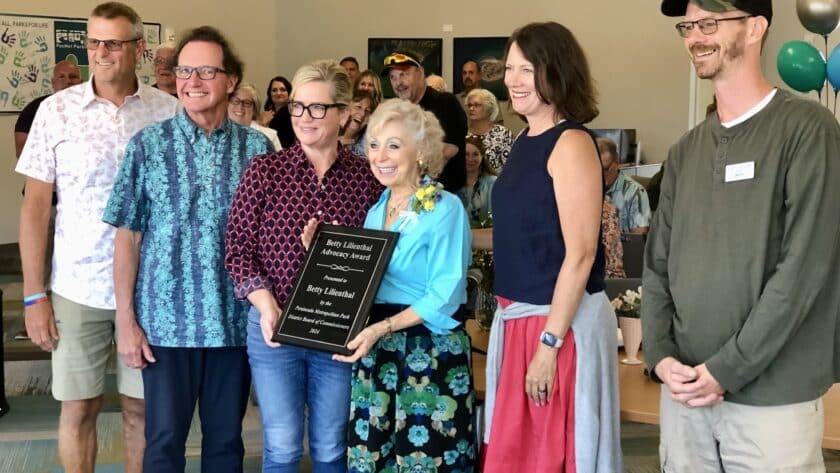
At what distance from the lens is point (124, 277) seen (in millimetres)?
2832

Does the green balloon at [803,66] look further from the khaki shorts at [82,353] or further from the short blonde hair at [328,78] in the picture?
the khaki shorts at [82,353]

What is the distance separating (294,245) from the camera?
270 cm

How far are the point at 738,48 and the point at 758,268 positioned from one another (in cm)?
49

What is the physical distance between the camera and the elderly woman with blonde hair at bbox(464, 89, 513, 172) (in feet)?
20.5

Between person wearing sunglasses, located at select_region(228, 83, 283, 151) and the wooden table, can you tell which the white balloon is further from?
the wooden table

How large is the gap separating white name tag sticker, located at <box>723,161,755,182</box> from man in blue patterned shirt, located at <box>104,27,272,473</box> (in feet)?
4.98

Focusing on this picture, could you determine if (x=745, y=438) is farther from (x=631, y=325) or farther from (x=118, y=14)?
(x=118, y=14)

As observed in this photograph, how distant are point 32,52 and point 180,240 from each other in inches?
269

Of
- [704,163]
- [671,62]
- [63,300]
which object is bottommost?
[63,300]

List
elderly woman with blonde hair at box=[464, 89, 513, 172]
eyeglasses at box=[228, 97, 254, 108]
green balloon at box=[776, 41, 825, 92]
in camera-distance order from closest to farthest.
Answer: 1. eyeglasses at box=[228, 97, 254, 108]
2. green balloon at box=[776, 41, 825, 92]
3. elderly woman with blonde hair at box=[464, 89, 513, 172]

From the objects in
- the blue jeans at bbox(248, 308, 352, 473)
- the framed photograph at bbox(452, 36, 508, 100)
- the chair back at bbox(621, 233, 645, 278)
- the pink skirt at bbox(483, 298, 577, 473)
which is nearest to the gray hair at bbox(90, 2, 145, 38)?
the blue jeans at bbox(248, 308, 352, 473)

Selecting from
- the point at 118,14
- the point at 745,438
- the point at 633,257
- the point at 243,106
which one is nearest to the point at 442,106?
the point at 243,106

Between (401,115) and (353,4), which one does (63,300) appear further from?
(353,4)

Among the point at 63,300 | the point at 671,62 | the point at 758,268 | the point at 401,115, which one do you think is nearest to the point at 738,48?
the point at 758,268
